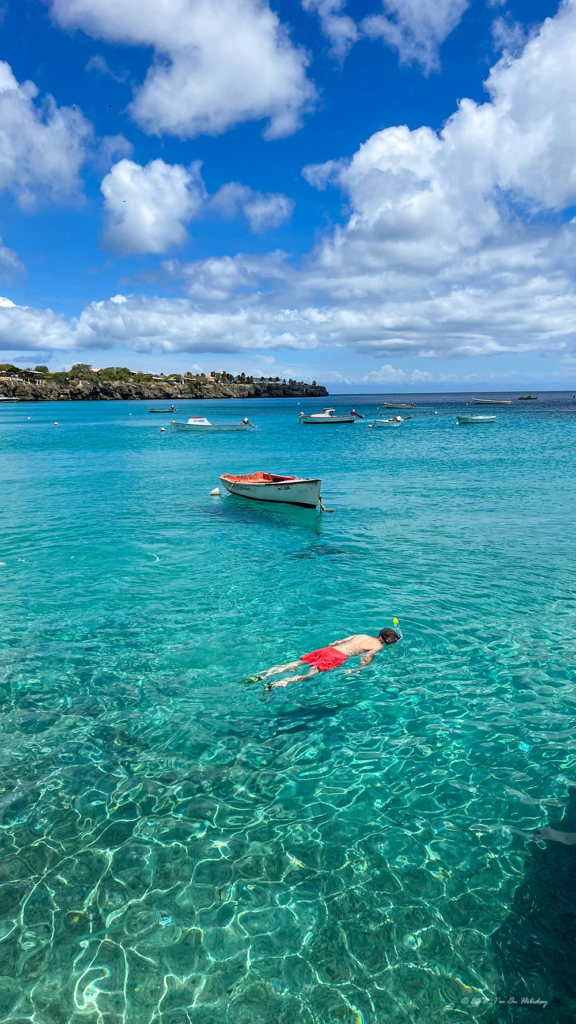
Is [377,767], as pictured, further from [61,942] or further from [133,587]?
[133,587]

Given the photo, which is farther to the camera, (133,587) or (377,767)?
(133,587)

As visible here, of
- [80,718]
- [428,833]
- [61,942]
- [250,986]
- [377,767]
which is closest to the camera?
[250,986]

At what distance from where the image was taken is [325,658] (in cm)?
1109

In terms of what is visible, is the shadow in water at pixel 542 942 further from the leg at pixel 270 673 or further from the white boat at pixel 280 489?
the white boat at pixel 280 489

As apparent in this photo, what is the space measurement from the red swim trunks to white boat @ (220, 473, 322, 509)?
45.5 feet

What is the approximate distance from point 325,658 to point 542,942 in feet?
19.7

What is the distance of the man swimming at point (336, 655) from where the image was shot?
35.0ft

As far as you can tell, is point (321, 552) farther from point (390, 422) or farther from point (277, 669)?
point (390, 422)

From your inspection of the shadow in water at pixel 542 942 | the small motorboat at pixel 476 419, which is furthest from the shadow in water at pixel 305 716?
the small motorboat at pixel 476 419

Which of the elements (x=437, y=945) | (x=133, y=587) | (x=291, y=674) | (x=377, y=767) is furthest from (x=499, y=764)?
(x=133, y=587)

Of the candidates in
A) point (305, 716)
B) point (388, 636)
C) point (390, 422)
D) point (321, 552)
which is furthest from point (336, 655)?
point (390, 422)

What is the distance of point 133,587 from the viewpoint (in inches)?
627

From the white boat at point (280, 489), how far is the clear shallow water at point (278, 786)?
22.1ft

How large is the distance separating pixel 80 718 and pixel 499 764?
7.12m
